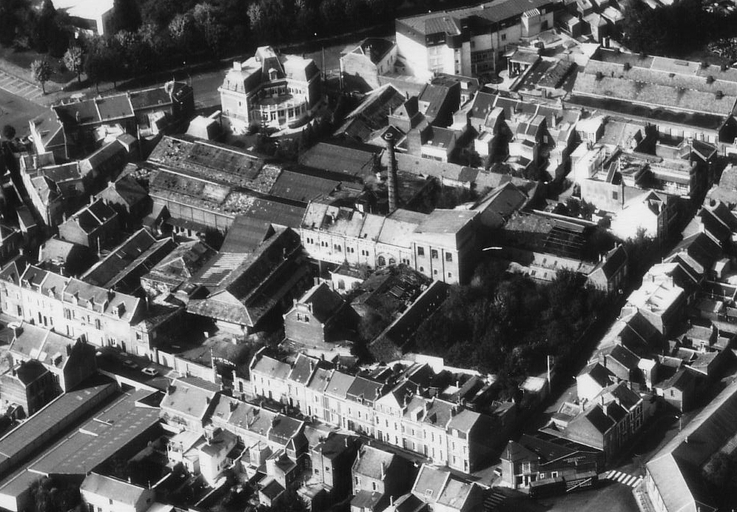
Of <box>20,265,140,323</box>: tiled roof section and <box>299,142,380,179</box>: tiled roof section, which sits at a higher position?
<box>299,142,380,179</box>: tiled roof section

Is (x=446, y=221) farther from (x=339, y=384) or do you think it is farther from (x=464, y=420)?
(x=464, y=420)

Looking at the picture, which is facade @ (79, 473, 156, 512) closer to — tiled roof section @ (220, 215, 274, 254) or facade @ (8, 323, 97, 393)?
facade @ (8, 323, 97, 393)

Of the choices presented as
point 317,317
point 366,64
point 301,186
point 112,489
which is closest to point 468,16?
point 366,64

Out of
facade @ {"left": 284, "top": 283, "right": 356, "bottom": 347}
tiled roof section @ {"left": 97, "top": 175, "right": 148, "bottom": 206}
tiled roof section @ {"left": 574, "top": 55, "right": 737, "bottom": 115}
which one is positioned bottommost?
facade @ {"left": 284, "top": 283, "right": 356, "bottom": 347}

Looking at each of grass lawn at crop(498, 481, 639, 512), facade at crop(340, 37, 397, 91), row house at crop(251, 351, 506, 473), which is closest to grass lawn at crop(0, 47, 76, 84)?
facade at crop(340, 37, 397, 91)

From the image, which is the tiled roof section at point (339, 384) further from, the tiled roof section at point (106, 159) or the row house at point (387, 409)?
the tiled roof section at point (106, 159)

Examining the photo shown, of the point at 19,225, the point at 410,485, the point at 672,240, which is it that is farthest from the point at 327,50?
the point at 410,485
